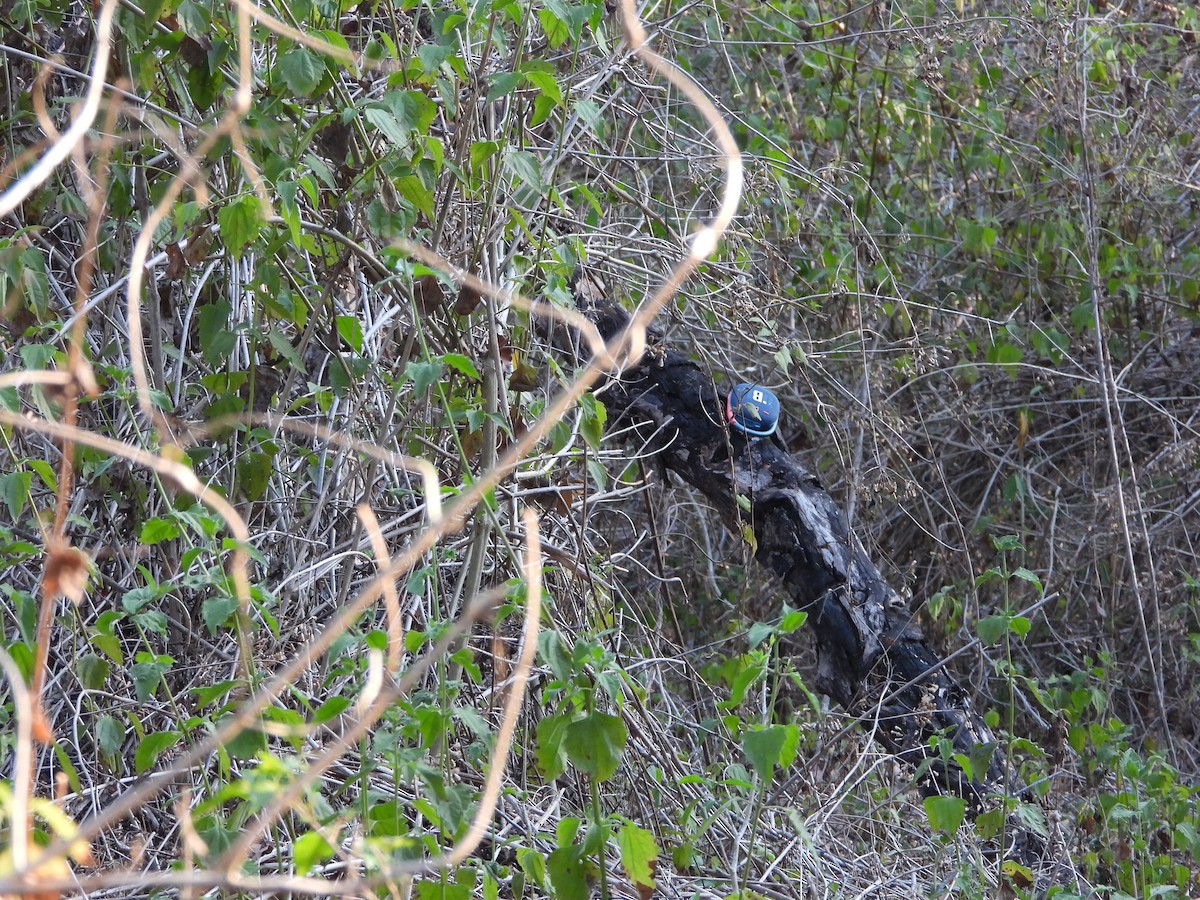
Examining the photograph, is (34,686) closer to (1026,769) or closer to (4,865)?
(4,865)

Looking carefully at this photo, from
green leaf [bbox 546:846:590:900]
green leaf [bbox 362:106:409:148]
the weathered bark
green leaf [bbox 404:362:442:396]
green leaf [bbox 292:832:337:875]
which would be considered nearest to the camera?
green leaf [bbox 292:832:337:875]

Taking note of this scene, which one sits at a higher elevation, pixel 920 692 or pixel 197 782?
pixel 197 782

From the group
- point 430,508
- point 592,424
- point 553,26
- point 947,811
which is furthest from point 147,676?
point 947,811

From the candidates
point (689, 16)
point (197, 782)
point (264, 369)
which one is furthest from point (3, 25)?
point (689, 16)

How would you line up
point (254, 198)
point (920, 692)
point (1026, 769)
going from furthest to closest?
point (1026, 769)
point (920, 692)
point (254, 198)

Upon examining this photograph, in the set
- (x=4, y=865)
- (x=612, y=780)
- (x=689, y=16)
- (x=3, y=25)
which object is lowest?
(x=612, y=780)

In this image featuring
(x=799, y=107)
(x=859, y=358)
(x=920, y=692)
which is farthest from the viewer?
(x=799, y=107)

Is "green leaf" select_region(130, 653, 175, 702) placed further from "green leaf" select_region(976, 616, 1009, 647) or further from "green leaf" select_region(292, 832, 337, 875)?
"green leaf" select_region(976, 616, 1009, 647)

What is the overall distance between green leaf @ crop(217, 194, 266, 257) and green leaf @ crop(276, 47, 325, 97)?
19 cm

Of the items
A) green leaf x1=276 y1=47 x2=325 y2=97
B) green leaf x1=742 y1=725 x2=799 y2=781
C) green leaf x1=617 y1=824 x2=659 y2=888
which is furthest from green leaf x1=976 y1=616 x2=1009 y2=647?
green leaf x1=276 y1=47 x2=325 y2=97

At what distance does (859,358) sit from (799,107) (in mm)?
1314

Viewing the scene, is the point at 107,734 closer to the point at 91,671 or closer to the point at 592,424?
the point at 91,671

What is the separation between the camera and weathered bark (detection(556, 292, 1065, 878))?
9.39 ft

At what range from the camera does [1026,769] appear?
10.5 ft
